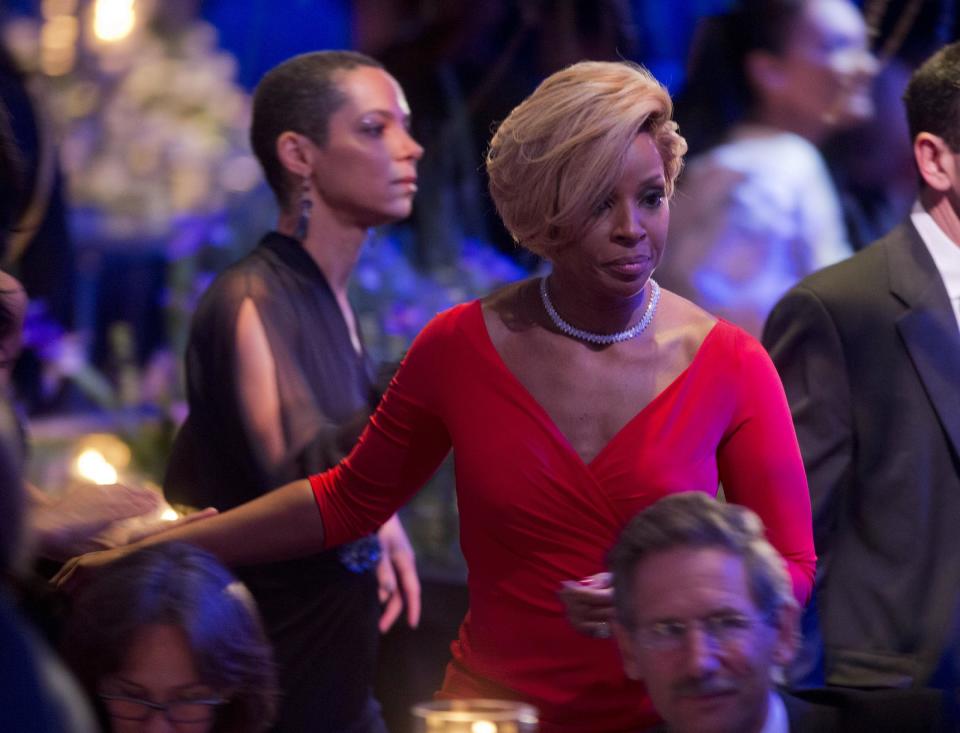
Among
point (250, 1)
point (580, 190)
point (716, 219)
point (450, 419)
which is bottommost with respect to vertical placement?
point (450, 419)

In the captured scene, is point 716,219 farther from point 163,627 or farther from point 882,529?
point 163,627

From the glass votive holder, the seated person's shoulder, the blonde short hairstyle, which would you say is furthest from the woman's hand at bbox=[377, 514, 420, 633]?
the glass votive holder

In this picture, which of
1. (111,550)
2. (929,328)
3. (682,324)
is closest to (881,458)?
(929,328)

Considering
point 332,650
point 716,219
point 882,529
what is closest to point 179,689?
point 332,650

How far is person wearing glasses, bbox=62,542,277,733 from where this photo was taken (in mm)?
1954

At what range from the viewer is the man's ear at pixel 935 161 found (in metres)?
2.96

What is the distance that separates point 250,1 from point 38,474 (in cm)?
194

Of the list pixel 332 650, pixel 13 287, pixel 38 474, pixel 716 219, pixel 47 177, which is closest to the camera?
pixel 13 287

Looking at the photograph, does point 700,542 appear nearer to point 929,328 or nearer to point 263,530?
point 263,530

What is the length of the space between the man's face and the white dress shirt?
Answer: 126 cm

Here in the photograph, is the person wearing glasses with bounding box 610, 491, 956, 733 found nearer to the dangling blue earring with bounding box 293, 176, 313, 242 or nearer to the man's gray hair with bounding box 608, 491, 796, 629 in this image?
the man's gray hair with bounding box 608, 491, 796, 629

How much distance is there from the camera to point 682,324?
224cm

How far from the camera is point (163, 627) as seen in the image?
1998 millimetres

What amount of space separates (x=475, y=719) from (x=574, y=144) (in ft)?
2.80
